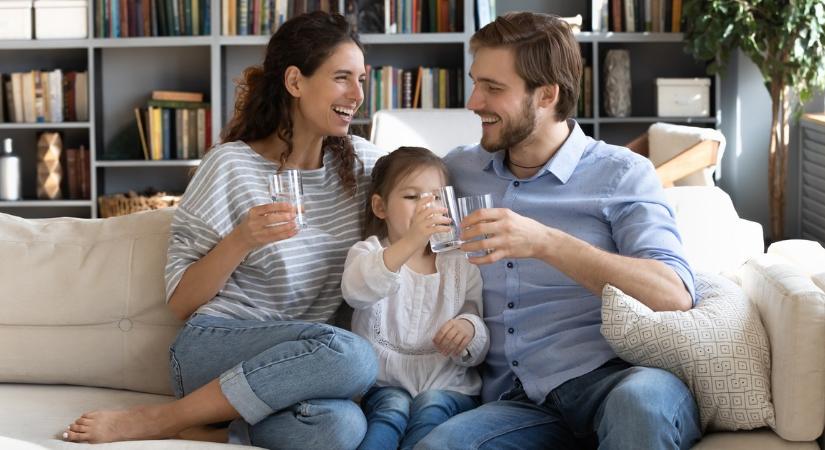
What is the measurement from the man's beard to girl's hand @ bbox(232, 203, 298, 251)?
1.59ft

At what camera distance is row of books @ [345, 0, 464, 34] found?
5.48 m

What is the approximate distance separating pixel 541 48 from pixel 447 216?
534 mm

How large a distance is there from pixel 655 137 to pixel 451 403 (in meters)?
1.94

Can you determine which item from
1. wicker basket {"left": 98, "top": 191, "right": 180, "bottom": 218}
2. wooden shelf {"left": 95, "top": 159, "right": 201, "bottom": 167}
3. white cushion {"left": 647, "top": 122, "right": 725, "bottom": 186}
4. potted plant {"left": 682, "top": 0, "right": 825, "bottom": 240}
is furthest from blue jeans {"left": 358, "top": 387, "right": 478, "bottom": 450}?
wooden shelf {"left": 95, "top": 159, "right": 201, "bottom": 167}

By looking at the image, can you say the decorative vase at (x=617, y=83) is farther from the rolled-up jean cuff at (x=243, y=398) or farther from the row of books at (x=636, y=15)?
the rolled-up jean cuff at (x=243, y=398)

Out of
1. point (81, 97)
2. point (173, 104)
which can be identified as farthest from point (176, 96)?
point (81, 97)

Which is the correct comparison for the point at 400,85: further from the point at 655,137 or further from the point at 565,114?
the point at 565,114

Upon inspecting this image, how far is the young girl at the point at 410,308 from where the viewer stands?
2066 millimetres

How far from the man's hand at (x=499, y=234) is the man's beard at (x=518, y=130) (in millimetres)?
324

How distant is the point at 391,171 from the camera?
2.25m

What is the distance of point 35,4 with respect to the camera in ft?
18.2

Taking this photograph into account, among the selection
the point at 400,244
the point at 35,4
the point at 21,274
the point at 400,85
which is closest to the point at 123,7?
the point at 35,4

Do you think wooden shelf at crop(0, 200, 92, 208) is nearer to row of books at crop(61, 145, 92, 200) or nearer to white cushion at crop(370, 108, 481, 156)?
row of books at crop(61, 145, 92, 200)

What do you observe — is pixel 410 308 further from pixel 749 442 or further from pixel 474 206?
pixel 749 442
